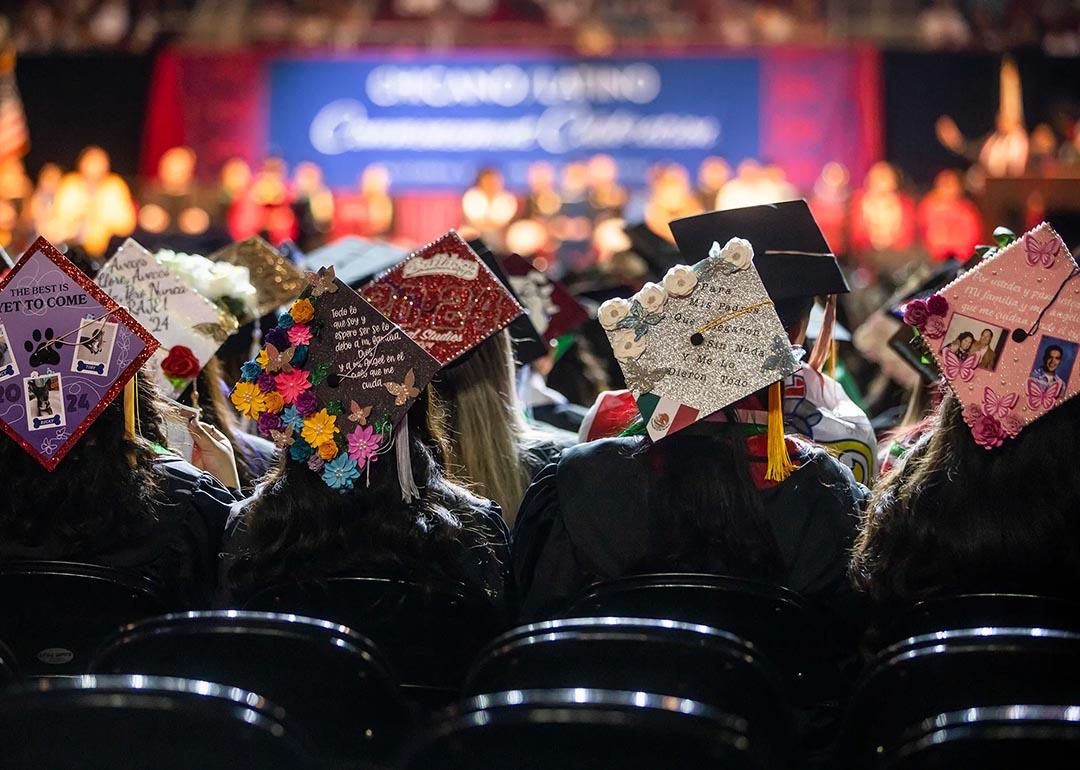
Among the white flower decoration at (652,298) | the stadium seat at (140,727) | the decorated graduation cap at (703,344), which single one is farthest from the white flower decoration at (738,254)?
the stadium seat at (140,727)

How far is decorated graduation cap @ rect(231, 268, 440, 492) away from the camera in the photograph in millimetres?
2492

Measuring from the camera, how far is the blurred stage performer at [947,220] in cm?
1403

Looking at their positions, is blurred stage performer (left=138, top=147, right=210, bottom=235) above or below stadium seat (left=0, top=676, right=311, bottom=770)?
above

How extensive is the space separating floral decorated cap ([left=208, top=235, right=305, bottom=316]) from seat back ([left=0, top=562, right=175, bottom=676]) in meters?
1.91

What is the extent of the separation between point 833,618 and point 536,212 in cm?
1232

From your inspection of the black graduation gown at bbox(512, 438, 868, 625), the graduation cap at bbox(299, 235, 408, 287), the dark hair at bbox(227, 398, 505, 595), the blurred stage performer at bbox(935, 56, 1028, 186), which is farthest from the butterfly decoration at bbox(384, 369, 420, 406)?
the blurred stage performer at bbox(935, 56, 1028, 186)

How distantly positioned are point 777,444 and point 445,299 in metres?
0.83

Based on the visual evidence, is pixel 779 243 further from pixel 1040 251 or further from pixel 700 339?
pixel 1040 251

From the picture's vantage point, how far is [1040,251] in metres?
2.48

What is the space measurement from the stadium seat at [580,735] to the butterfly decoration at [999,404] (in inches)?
42.0

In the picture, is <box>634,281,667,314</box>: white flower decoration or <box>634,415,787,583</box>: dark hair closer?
<box>634,415,787,583</box>: dark hair

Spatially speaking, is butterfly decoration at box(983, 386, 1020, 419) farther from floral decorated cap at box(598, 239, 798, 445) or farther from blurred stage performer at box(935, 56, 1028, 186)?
blurred stage performer at box(935, 56, 1028, 186)

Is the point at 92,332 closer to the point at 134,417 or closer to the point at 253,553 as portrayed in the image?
the point at 134,417

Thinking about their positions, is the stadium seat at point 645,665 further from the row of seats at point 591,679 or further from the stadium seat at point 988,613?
the stadium seat at point 988,613
